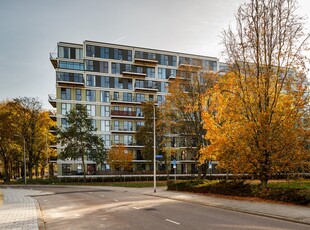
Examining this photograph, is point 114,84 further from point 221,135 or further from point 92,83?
point 221,135

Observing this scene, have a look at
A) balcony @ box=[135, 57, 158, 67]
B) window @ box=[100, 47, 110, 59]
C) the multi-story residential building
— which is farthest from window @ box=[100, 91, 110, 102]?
balcony @ box=[135, 57, 158, 67]

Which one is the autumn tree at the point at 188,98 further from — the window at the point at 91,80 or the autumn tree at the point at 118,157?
the window at the point at 91,80

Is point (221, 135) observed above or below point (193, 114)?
below

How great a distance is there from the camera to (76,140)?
48.2 metres

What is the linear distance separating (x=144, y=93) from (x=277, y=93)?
45308 mm

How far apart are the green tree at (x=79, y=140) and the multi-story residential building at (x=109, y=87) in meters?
9.68

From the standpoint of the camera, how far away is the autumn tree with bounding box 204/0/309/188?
1936 cm

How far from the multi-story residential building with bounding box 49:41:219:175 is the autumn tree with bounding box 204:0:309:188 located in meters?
37.1

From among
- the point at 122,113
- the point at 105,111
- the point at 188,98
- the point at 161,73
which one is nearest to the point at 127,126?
the point at 122,113

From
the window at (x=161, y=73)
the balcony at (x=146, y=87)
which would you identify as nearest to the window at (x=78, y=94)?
the balcony at (x=146, y=87)

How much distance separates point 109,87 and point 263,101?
45.2 metres

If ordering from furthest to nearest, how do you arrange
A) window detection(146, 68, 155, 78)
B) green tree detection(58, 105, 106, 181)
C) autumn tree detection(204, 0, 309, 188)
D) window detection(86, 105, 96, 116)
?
1. window detection(146, 68, 155, 78)
2. window detection(86, 105, 96, 116)
3. green tree detection(58, 105, 106, 181)
4. autumn tree detection(204, 0, 309, 188)

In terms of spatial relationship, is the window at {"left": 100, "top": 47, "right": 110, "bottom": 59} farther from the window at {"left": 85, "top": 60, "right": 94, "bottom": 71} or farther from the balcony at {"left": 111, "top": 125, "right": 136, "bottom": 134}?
the balcony at {"left": 111, "top": 125, "right": 136, "bottom": 134}

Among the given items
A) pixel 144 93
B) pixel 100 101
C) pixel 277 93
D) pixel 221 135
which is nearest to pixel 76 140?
pixel 100 101
